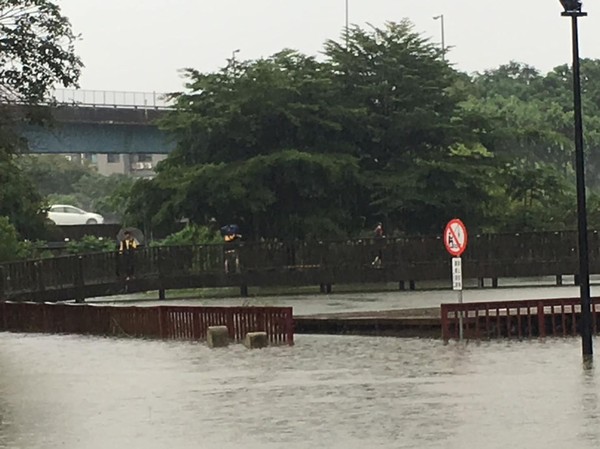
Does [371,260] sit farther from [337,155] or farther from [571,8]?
[571,8]

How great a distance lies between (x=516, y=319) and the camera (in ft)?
109

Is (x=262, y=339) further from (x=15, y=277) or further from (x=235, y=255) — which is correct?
(x=235, y=255)

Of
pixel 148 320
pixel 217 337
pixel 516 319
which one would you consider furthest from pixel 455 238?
pixel 148 320

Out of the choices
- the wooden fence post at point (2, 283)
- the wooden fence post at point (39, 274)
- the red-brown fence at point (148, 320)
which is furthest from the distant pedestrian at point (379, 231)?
the red-brown fence at point (148, 320)

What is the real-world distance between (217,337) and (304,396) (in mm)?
9506

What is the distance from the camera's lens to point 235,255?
53.6 m

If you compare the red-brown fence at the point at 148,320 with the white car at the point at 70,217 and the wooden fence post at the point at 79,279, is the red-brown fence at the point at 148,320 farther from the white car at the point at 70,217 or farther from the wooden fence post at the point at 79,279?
the white car at the point at 70,217

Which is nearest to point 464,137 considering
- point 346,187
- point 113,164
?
point 346,187

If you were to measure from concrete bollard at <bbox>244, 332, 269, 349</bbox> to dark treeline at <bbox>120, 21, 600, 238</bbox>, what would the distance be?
26.0 m

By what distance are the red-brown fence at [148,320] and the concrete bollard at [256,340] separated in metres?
0.88

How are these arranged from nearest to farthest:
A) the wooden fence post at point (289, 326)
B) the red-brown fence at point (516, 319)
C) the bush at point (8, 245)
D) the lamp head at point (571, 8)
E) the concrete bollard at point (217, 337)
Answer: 1. the lamp head at point (571, 8)
2. the concrete bollard at point (217, 337)
3. the wooden fence post at point (289, 326)
4. the red-brown fence at point (516, 319)
5. the bush at point (8, 245)

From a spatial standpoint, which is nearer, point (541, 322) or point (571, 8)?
point (571, 8)

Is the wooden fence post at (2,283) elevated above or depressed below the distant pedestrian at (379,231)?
below

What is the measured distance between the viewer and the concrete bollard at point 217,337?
31.7m
